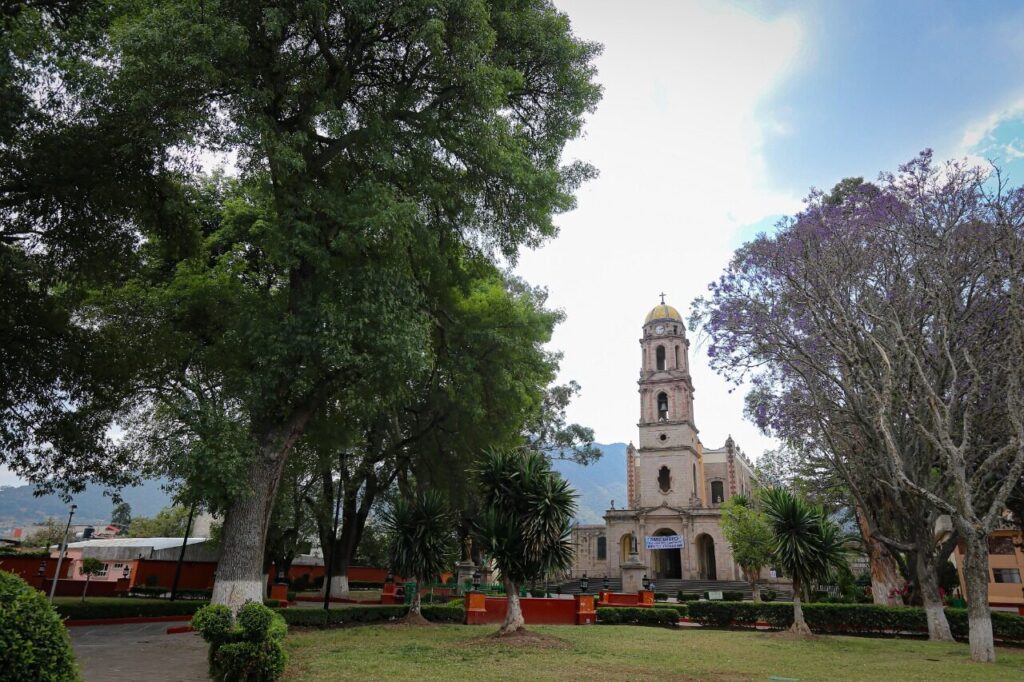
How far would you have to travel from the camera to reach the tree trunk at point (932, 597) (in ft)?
55.8

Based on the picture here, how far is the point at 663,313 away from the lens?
50656 mm

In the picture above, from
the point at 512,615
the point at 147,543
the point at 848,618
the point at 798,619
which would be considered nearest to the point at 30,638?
the point at 512,615

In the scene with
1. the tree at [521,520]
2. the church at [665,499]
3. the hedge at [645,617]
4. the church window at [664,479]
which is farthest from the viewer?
the church window at [664,479]

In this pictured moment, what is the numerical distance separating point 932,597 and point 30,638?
19941 millimetres

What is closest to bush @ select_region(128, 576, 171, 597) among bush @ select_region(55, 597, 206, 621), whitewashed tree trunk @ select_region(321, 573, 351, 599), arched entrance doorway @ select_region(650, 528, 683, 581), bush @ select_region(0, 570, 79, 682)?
whitewashed tree trunk @ select_region(321, 573, 351, 599)

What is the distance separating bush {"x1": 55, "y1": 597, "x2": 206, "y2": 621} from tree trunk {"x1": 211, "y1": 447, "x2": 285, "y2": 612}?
5.20 m

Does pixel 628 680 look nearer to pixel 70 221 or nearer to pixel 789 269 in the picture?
pixel 789 269

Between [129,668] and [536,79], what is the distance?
49.4ft

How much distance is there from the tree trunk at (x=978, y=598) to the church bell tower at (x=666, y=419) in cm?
3309

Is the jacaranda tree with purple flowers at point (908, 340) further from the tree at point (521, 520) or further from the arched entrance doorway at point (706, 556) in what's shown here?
the arched entrance doorway at point (706, 556)

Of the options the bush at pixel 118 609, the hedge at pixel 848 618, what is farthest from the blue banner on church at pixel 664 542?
the bush at pixel 118 609

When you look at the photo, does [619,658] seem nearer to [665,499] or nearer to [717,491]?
[665,499]

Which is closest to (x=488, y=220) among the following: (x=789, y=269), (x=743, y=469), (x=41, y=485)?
(x=789, y=269)

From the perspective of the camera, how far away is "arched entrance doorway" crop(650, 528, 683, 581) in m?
46.3
